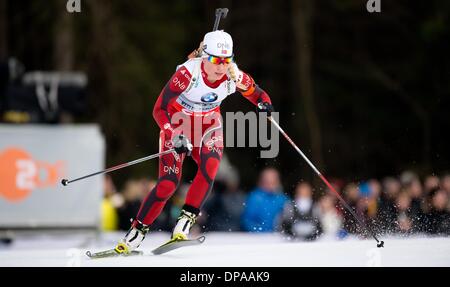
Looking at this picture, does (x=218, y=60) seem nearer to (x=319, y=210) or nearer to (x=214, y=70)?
(x=214, y=70)

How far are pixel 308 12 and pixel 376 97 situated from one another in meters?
2.18

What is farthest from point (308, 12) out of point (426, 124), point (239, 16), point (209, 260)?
point (209, 260)

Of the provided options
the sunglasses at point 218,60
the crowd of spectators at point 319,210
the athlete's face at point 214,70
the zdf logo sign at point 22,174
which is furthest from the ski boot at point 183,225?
the zdf logo sign at point 22,174

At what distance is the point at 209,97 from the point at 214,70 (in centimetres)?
24

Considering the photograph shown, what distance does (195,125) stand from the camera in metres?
7.60

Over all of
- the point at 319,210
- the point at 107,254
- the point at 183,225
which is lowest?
the point at 319,210

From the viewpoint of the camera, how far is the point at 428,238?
8633mm

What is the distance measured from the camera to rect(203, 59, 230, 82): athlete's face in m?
7.32

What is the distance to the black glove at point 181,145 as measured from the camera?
7.18 meters

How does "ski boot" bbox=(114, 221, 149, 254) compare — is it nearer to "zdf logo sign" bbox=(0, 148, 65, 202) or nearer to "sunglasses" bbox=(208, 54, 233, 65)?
"sunglasses" bbox=(208, 54, 233, 65)

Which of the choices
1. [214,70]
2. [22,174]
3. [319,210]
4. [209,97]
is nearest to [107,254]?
[209,97]

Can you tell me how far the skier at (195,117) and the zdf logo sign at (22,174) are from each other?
14.1 ft

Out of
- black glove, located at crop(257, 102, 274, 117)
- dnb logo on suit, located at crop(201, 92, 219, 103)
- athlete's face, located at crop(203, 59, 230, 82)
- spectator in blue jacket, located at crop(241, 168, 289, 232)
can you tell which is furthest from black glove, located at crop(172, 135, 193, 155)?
spectator in blue jacket, located at crop(241, 168, 289, 232)

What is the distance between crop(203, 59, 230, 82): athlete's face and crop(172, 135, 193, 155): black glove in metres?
0.52
